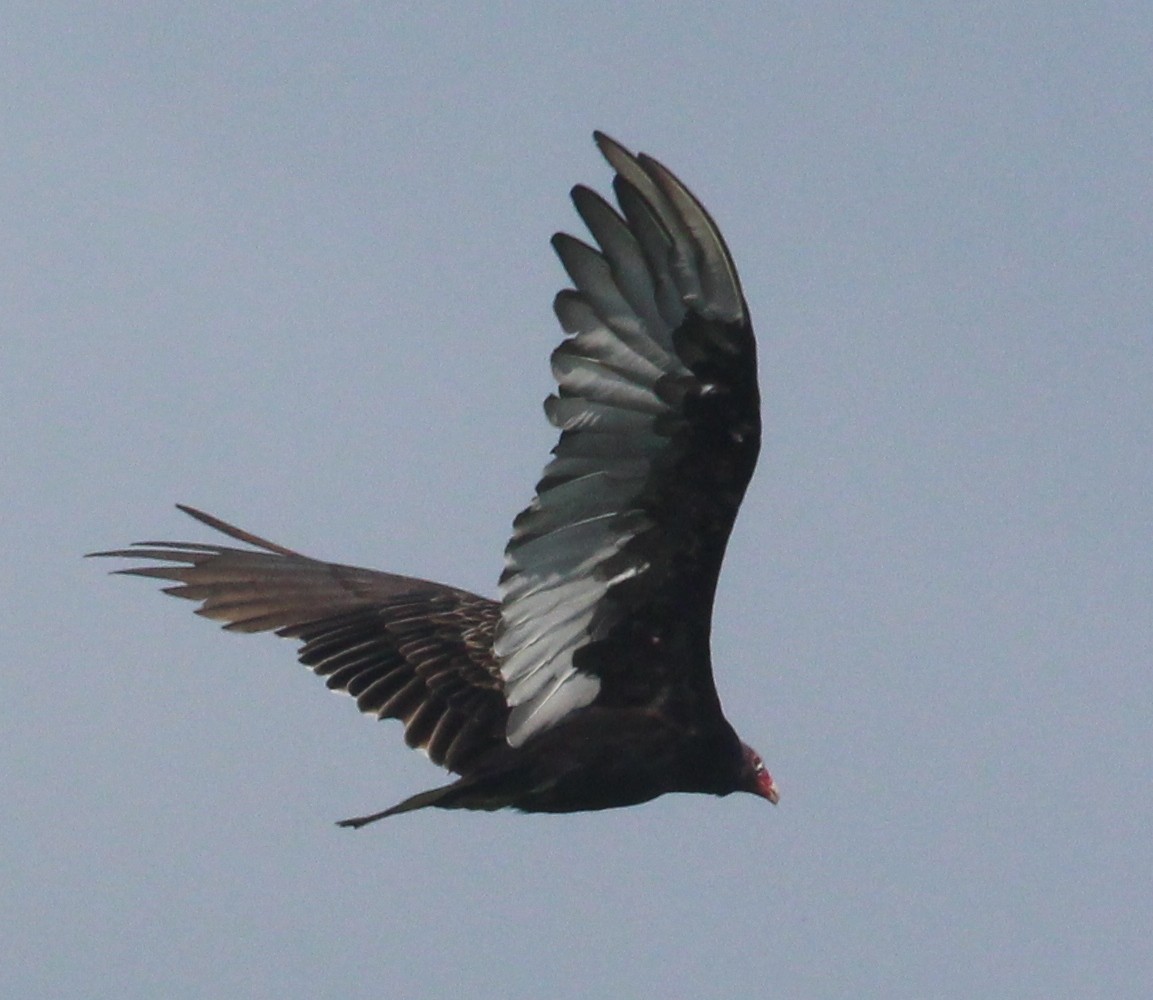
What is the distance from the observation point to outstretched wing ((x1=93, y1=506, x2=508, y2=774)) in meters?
12.2

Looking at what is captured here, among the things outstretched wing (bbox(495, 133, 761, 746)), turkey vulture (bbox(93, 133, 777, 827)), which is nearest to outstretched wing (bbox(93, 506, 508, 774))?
turkey vulture (bbox(93, 133, 777, 827))

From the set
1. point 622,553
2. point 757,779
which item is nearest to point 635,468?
point 622,553

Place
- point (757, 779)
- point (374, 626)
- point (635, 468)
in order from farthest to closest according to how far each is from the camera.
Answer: point (374, 626) < point (757, 779) < point (635, 468)

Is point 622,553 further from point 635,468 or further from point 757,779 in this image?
point 757,779

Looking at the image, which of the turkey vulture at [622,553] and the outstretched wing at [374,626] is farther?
the outstretched wing at [374,626]

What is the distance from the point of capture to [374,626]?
13.1m

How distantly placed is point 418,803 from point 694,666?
1340mm

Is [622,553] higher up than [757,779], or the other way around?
[622,553]

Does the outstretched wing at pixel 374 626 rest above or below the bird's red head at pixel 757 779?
above

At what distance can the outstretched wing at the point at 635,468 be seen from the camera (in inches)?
397

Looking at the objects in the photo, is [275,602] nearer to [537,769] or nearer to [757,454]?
[537,769]

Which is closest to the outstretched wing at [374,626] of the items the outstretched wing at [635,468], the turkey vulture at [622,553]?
the turkey vulture at [622,553]

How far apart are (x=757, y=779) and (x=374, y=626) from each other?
2175 mm

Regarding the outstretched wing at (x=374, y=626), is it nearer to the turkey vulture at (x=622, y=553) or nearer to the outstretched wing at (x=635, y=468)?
the turkey vulture at (x=622, y=553)
